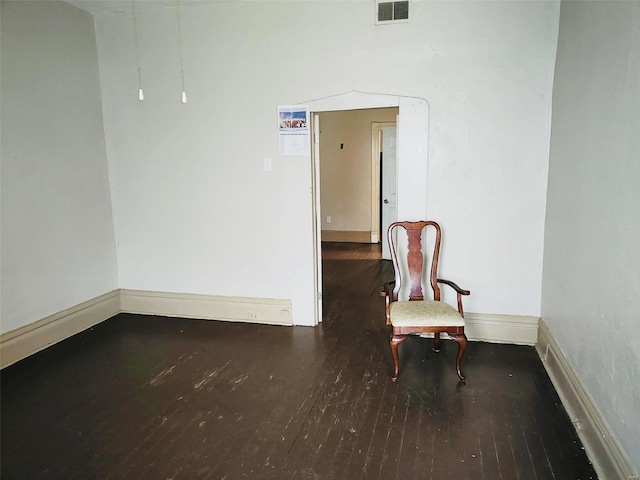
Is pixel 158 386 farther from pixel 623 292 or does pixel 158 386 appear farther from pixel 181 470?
pixel 623 292

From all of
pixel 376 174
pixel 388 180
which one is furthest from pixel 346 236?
pixel 388 180

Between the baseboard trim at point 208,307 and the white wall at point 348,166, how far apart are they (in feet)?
14.7

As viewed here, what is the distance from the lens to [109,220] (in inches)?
174

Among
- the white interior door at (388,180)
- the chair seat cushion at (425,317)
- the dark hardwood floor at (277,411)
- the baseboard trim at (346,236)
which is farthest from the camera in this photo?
the baseboard trim at (346,236)

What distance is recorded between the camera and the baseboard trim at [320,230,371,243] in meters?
8.37

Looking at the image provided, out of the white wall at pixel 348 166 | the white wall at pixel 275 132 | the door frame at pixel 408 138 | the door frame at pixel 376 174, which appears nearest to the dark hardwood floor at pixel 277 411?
the white wall at pixel 275 132

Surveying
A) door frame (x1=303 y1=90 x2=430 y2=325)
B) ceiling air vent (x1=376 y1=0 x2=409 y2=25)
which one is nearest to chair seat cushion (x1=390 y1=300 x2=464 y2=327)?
door frame (x1=303 y1=90 x2=430 y2=325)

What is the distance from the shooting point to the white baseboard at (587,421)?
6.28 ft

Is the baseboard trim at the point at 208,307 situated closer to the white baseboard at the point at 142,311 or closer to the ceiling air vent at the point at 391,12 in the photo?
the white baseboard at the point at 142,311

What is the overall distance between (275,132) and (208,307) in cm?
185

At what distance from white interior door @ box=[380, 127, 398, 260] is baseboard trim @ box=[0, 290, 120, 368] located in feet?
14.0

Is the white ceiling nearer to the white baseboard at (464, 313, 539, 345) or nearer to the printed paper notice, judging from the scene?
the printed paper notice

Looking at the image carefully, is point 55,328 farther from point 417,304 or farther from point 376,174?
point 376,174

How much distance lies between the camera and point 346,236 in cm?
850
